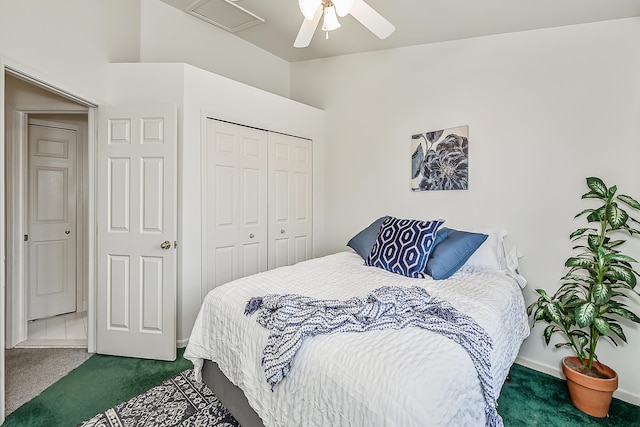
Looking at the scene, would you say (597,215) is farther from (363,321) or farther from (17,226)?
(17,226)

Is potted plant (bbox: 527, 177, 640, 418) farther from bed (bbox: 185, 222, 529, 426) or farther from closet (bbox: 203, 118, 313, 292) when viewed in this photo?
closet (bbox: 203, 118, 313, 292)

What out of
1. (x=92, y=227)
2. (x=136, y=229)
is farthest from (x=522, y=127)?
(x=92, y=227)

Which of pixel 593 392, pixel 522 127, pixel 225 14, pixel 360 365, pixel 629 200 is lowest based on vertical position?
pixel 593 392

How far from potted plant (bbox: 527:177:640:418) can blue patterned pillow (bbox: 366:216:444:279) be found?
784 mm

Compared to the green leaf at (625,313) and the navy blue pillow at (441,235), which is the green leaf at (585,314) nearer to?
the green leaf at (625,313)

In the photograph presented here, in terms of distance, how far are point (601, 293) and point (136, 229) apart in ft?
10.7

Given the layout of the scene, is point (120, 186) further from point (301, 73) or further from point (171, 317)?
point (301, 73)

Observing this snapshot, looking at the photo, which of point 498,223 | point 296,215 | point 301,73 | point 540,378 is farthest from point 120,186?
point 540,378

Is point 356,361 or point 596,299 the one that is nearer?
point 356,361

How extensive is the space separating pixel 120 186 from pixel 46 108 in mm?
997

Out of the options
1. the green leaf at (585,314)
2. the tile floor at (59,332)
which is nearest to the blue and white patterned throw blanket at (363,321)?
the green leaf at (585,314)

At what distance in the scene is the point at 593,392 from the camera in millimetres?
1973

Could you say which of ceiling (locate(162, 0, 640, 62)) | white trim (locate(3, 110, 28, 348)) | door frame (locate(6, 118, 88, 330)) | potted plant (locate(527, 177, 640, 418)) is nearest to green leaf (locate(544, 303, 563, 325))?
potted plant (locate(527, 177, 640, 418))

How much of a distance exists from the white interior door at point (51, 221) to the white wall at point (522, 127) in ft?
10.7
